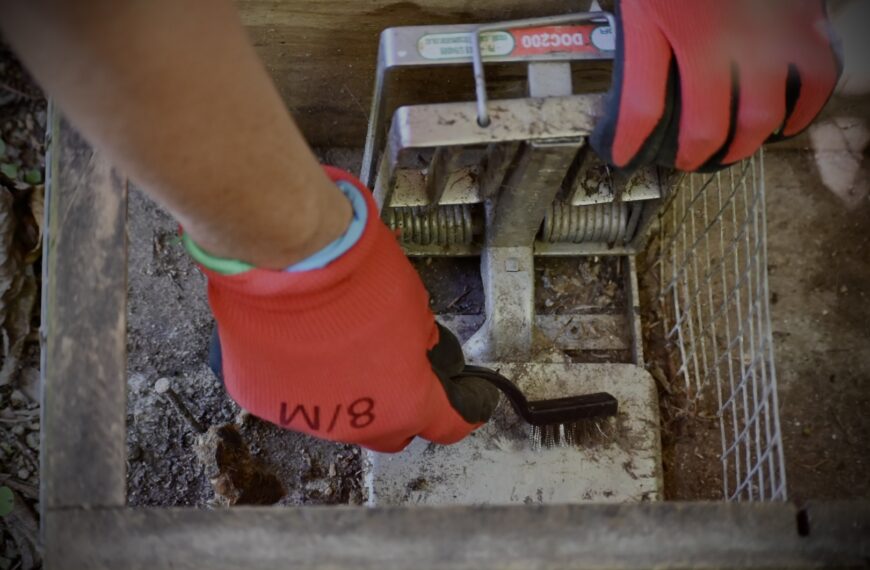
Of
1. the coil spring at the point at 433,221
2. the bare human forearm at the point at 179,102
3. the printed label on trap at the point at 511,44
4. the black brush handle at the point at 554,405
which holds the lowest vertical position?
the black brush handle at the point at 554,405

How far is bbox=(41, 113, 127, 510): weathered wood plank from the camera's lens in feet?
2.31

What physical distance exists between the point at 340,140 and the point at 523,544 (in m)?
0.99

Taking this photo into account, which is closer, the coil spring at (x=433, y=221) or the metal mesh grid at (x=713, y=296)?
the coil spring at (x=433, y=221)

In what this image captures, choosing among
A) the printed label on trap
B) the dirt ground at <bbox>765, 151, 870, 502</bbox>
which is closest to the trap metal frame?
the printed label on trap

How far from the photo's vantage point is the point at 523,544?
0.66 meters

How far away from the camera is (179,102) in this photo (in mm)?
499

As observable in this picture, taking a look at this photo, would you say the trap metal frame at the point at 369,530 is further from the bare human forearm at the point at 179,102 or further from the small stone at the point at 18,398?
the small stone at the point at 18,398

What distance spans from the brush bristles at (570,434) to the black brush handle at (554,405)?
21 millimetres

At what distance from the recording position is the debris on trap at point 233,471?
126 cm

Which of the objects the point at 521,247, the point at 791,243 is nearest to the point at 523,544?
the point at 521,247

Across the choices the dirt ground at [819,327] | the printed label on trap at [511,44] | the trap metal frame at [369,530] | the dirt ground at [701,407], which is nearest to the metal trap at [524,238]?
the printed label on trap at [511,44]

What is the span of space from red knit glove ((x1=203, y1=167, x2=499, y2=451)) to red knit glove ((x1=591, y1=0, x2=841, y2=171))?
0.29 metres

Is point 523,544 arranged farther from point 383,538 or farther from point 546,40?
point 546,40

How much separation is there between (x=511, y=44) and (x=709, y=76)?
0.23 meters
